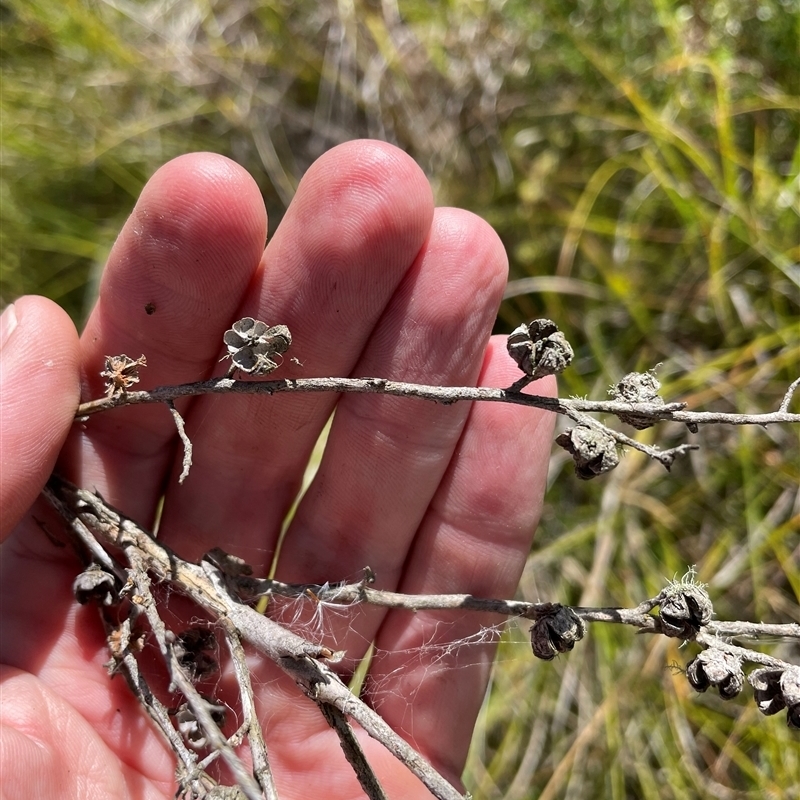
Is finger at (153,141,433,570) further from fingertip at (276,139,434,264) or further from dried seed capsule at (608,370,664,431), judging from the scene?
dried seed capsule at (608,370,664,431)

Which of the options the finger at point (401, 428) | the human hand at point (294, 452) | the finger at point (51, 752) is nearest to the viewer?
the finger at point (51, 752)

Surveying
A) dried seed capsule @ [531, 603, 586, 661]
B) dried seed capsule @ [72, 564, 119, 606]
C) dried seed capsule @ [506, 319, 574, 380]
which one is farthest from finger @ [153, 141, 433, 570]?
dried seed capsule @ [531, 603, 586, 661]

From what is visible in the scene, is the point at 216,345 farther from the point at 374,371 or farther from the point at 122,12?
the point at 122,12

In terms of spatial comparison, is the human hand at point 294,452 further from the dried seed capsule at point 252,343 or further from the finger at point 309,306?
the dried seed capsule at point 252,343

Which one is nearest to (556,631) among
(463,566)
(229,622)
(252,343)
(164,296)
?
(463,566)


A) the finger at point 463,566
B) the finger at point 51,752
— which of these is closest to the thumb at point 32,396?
the finger at point 51,752

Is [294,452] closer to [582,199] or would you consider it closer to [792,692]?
[792,692]

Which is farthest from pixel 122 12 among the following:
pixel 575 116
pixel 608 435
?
pixel 608 435
